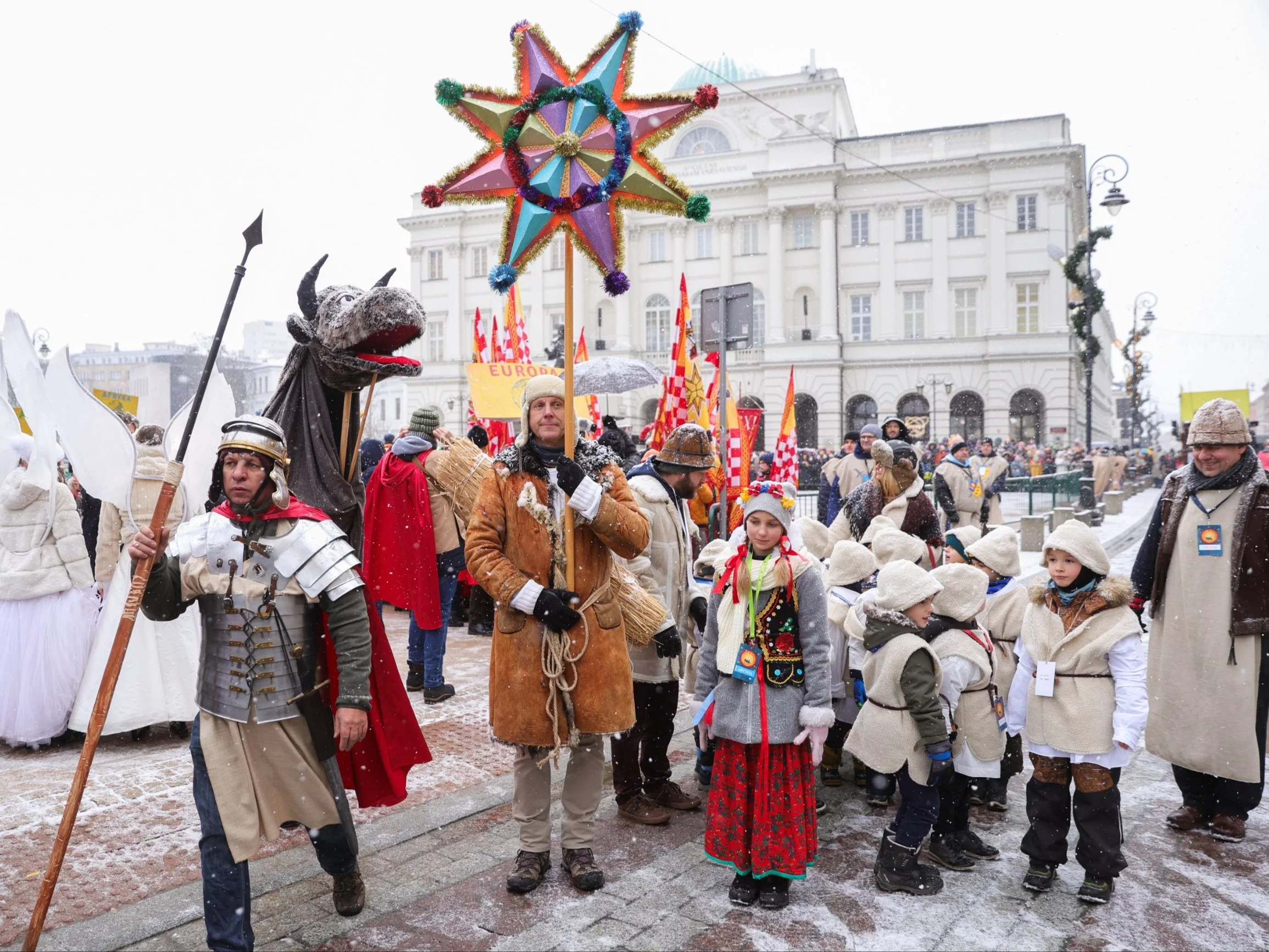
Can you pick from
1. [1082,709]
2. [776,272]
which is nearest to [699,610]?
[1082,709]

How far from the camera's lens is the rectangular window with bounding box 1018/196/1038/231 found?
4003cm

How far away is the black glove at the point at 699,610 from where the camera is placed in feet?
15.4

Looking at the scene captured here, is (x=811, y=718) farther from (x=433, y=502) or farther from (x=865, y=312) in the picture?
(x=865, y=312)

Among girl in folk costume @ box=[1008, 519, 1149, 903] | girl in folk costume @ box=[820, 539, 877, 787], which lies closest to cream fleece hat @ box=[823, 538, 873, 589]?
girl in folk costume @ box=[820, 539, 877, 787]

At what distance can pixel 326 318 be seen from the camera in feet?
12.6

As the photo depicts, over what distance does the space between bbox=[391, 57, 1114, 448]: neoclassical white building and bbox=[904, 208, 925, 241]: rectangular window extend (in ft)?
0.20

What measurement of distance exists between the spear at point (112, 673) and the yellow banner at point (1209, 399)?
515 inches

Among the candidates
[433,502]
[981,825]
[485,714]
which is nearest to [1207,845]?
[981,825]

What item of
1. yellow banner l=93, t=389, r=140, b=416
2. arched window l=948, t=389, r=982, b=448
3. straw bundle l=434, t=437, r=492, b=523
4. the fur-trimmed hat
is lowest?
the fur-trimmed hat

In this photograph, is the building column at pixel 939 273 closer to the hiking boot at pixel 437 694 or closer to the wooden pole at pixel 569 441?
the hiking boot at pixel 437 694

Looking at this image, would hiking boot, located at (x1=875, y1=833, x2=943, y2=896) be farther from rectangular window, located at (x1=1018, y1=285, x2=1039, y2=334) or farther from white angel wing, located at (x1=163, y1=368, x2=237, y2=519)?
rectangular window, located at (x1=1018, y1=285, x2=1039, y2=334)

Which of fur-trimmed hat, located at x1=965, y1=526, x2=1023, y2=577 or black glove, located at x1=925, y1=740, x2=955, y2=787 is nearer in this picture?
black glove, located at x1=925, y1=740, x2=955, y2=787

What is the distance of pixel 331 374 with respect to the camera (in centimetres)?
385

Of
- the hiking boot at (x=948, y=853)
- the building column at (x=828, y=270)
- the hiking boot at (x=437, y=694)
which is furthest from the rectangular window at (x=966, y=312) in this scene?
the hiking boot at (x=948, y=853)
